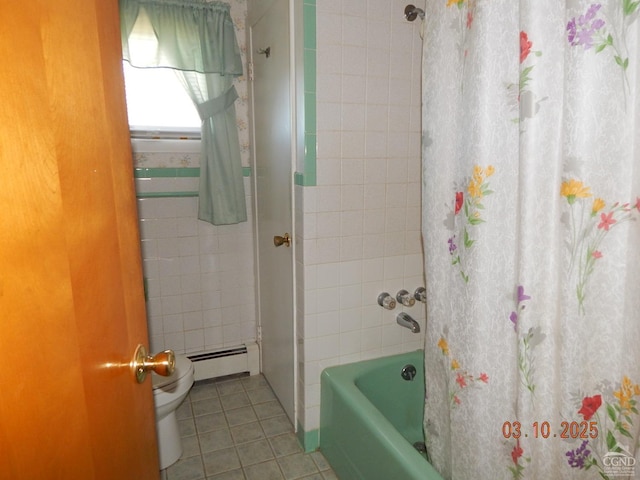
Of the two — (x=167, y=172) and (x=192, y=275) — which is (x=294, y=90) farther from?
(x=192, y=275)

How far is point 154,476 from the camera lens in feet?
3.10

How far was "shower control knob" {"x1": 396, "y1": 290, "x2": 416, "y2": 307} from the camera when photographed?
5.92ft

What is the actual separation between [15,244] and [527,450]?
3.48ft

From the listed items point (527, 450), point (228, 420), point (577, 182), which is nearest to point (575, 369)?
point (527, 450)

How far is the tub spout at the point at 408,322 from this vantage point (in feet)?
5.81

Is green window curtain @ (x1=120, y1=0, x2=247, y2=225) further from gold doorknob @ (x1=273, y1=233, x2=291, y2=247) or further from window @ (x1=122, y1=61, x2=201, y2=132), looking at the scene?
gold doorknob @ (x1=273, y1=233, x2=291, y2=247)

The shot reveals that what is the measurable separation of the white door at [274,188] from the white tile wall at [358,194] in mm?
156

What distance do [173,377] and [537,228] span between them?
1.61m

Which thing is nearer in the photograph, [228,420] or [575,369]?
[575,369]

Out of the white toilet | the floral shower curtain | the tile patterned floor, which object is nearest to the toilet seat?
the white toilet

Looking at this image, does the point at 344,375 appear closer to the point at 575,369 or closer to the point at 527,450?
the point at 527,450

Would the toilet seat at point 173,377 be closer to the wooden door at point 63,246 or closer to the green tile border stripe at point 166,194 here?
the green tile border stripe at point 166,194

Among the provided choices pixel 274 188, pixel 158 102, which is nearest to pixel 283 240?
pixel 274 188

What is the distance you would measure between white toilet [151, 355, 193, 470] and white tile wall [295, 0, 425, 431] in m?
0.55
